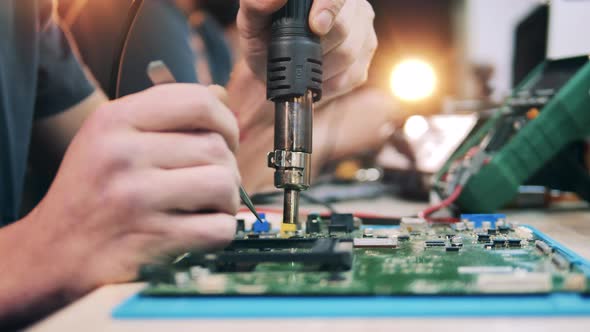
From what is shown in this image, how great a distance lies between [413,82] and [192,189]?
123 cm

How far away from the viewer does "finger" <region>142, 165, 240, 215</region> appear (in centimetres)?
36

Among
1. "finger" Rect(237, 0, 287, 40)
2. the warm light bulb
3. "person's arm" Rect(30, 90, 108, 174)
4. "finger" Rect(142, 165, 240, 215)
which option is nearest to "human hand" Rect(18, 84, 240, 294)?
"finger" Rect(142, 165, 240, 215)

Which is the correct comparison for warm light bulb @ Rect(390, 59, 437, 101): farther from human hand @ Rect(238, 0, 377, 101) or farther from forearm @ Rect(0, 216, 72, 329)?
forearm @ Rect(0, 216, 72, 329)

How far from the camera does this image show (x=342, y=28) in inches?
22.8

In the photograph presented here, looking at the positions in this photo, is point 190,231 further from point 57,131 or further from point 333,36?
point 57,131

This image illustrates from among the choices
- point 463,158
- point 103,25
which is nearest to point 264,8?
point 463,158

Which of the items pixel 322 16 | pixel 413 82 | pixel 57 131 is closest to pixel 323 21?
pixel 322 16

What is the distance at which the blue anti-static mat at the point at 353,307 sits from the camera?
0.27 meters

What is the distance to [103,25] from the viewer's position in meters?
1.03

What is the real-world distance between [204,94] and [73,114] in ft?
1.95

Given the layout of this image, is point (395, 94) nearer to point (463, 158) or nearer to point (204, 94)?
point (463, 158)

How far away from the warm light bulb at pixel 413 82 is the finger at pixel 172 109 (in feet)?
3.74

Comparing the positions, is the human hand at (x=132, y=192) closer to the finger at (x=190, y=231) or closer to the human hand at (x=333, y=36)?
the finger at (x=190, y=231)

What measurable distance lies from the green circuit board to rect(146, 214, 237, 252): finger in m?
0.01
